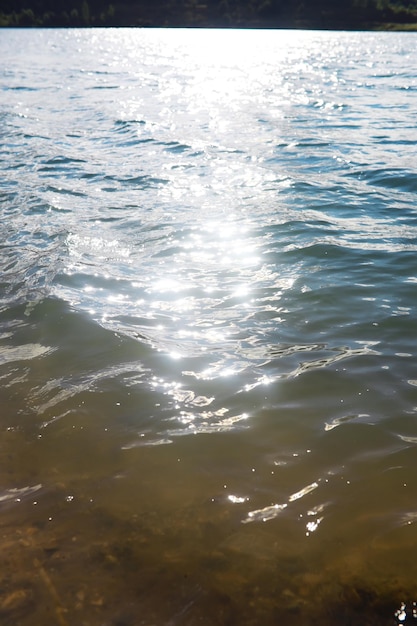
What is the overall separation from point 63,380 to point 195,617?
113 inches

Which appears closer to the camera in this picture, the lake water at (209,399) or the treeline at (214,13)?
the lake water at (209,399)

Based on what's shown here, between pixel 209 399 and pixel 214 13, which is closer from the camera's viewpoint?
pixel 209 399

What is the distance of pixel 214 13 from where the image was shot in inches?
5374

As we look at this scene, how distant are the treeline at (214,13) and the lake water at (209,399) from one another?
125 metres

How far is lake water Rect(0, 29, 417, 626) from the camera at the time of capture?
3.40 meters

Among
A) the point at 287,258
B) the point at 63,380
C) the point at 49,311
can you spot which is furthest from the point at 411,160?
the point at 63,380

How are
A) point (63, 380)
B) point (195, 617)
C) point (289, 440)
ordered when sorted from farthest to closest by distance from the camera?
point (63, 380) → point (289, 440) → point (195, 617)

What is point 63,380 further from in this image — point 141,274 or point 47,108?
point 47,108

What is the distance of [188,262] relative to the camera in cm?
847

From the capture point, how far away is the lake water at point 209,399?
3396 millimetres

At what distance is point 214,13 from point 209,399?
147895mm

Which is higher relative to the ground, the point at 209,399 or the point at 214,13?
the point at 214,13

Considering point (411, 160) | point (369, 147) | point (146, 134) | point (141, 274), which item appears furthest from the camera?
point (146, 134)

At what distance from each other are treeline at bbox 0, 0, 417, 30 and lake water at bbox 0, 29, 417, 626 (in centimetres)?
12458
